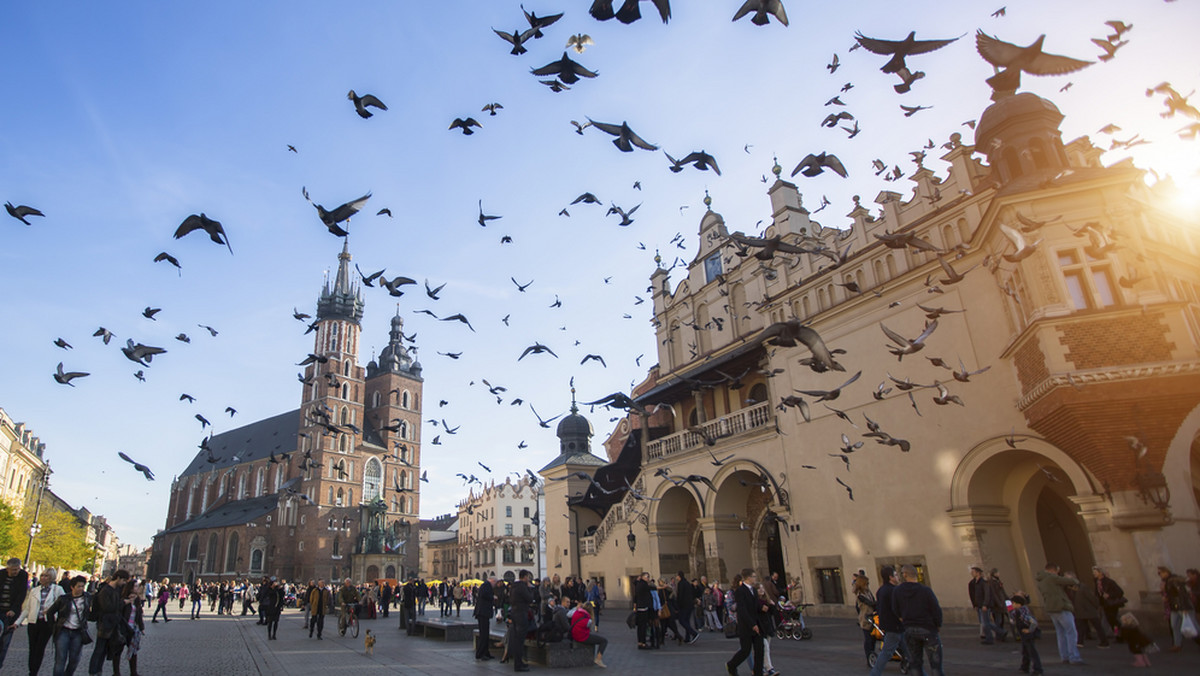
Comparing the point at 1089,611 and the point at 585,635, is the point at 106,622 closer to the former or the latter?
the point at 585,635

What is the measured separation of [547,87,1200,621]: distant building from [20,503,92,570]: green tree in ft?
162

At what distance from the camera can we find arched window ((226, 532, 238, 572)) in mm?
78938

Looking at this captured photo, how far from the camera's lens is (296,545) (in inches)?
3027

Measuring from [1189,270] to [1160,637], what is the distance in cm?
1095

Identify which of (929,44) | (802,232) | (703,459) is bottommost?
(703,459)

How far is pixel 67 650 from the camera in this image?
9398 millimetres

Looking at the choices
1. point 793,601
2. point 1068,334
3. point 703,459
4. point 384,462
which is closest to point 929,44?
point 1068,334

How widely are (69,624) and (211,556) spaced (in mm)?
87195

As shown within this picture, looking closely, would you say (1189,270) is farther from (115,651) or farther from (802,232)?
(115,651)

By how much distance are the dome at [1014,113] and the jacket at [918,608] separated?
1496cm

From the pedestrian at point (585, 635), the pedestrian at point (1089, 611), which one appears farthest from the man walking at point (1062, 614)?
the pedestrian at point (585, 635)

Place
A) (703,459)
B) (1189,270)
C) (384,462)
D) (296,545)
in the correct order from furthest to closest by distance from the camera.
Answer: (384,462), (296,545), (703,459), (1189,270)

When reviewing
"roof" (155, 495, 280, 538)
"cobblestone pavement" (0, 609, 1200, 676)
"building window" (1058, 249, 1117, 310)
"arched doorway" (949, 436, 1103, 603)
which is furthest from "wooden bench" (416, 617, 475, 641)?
"roof" (155, 495, 280, 538)

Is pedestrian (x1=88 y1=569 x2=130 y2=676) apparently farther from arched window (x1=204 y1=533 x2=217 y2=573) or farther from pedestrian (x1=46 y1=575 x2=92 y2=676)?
arched window (x1=204 y1=533 x2=217 y2=573)
